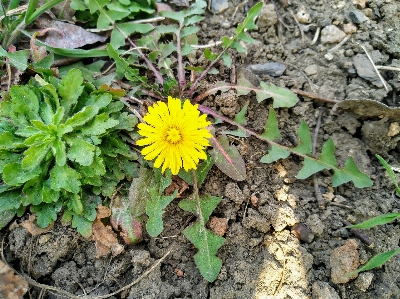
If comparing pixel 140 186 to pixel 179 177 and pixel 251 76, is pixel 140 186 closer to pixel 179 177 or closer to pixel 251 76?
pixel 179 177

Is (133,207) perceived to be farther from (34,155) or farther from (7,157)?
(7,157)

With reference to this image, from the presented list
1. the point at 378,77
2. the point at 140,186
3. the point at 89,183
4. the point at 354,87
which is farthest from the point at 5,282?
the point at 378,77

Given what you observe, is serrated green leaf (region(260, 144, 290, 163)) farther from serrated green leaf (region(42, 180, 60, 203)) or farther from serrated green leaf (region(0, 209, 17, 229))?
serrated green leaf (region(0, 209, 17, 229))

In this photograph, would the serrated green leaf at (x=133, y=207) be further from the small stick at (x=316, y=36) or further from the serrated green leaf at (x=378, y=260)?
the small stick at (x=316, y=36)

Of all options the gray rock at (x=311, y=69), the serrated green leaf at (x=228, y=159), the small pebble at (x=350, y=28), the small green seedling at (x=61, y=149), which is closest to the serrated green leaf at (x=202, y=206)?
the serrated green leaf at (x=228, y=159)

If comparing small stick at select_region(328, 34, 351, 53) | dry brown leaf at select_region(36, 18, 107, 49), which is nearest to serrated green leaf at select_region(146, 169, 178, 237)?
dry brown leaf at select_region(36, 18, 107, 49)
